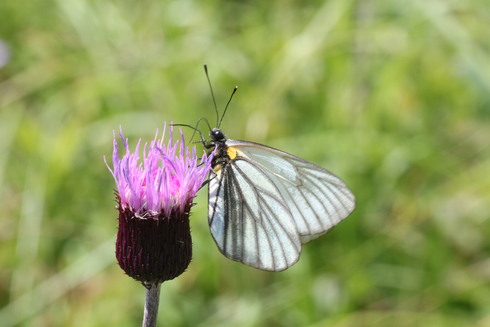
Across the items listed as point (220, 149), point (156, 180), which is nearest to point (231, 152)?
point (220, 149)

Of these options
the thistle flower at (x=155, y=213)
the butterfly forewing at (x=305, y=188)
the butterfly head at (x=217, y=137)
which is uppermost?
the butterfly head at (x=217, y=137)

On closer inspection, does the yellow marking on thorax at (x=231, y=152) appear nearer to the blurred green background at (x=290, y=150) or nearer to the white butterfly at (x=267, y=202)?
the white butterfly at (x=267, y=202)

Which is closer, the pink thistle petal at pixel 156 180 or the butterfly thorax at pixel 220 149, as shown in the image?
the pink thistle petal at pixel 156 180

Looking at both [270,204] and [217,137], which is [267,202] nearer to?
[270,204]

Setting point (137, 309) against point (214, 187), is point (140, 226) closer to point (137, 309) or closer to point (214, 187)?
point (214, 187)

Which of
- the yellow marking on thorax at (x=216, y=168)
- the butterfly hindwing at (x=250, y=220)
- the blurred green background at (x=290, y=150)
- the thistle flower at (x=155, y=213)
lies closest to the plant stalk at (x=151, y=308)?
the thistle flower at (x=155, y=213)

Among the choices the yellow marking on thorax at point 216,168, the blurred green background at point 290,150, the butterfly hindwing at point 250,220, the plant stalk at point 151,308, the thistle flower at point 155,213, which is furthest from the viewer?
the blurred green background at point 290,150

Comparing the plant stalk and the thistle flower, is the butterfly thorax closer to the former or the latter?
the thistle flower

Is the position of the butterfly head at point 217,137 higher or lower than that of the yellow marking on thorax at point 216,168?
higher
